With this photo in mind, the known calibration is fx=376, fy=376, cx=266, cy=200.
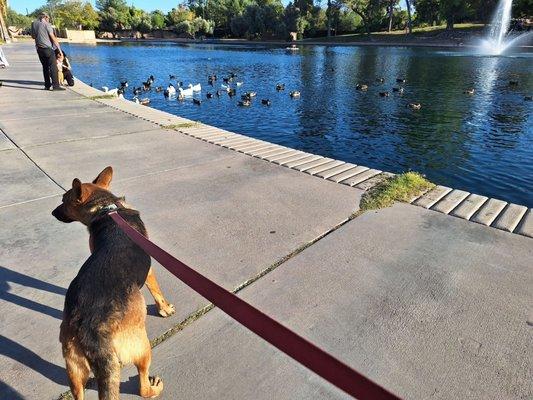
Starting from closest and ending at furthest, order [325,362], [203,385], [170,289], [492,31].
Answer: [325,362], [203,385], [170,289], [492,31]

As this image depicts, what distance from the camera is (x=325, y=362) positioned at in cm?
120

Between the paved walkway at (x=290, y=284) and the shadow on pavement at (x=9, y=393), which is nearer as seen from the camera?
the shadow on pavement at (x=9, y=393)

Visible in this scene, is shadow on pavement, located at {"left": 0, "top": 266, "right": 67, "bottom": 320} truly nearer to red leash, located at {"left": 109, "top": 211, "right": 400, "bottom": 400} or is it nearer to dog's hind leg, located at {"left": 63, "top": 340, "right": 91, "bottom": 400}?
dog's hind leg, located at {"left": 63, "top": 340, "right": 91, "bottom": 400}

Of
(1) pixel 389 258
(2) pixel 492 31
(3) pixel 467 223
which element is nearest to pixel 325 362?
(1) pixel 389 258

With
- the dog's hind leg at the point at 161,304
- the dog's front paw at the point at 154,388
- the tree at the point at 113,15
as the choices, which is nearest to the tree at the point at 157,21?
the tree at the point at 113,15

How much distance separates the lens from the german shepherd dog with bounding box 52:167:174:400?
1947 millimetres

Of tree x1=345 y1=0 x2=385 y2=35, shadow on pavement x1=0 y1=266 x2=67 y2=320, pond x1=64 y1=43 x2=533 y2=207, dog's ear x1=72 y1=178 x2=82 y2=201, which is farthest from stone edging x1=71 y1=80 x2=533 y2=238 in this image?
tree x1=345 y1=0 x2=385 y2=35

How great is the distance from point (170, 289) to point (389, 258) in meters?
2.12

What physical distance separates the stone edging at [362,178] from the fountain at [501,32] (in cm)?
5727

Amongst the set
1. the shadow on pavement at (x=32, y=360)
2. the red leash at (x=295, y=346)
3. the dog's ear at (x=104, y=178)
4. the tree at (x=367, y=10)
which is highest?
A: the tree at (x=367, y=10)

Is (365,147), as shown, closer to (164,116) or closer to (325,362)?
(164,116)

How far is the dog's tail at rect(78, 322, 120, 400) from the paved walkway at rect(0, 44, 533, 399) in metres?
0.51

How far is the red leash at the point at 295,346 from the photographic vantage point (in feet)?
3.71

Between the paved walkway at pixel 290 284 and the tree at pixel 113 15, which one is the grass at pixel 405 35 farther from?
the tree at pixel 113 15
